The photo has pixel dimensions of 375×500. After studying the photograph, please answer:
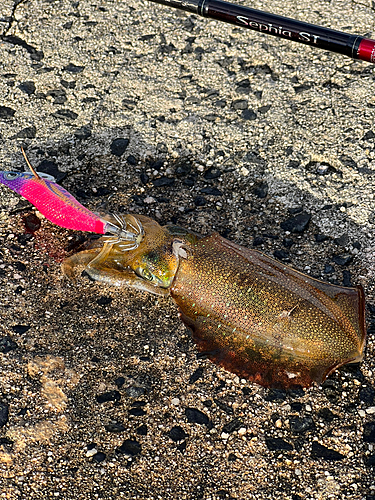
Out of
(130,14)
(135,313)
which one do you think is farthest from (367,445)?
(130,14)

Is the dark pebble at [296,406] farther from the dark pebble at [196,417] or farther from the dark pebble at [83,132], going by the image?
the dark pebble at [83,132]

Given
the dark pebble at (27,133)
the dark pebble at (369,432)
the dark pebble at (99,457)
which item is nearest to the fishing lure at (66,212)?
the dark pebble at (27,133)

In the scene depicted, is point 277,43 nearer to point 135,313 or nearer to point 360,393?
point 135,313

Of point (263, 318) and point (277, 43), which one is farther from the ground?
point (277, 43)

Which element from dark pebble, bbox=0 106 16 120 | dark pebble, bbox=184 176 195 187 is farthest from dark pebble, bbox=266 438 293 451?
dark pebble, bbox=0 106 16 120

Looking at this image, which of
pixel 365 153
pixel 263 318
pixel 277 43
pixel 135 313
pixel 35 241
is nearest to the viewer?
pixel 263 318

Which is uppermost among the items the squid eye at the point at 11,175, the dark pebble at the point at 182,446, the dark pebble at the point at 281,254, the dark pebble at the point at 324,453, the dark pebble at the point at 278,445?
the squid eye at the point at 11,175
